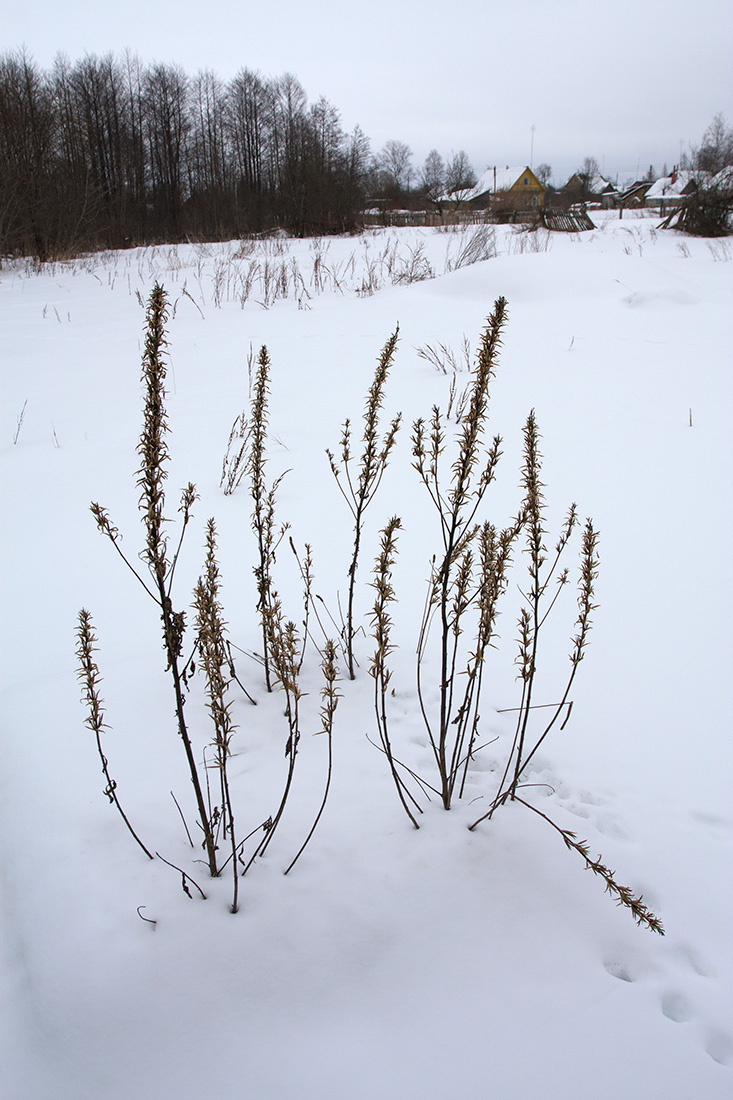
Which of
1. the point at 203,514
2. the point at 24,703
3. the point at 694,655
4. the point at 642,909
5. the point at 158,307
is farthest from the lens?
the point at 203,514

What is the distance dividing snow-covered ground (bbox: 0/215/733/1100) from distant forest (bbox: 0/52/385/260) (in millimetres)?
14459

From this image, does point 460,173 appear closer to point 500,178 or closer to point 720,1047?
point 500,178

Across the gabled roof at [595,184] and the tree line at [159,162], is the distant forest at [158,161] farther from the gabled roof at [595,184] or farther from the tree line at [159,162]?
the gabled roof at [595,184]

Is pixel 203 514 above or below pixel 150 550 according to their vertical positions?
below

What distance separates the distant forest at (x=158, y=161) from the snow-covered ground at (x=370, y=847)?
14.5 metres

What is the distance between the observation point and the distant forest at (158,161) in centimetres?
1519

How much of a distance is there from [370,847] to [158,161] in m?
34.1

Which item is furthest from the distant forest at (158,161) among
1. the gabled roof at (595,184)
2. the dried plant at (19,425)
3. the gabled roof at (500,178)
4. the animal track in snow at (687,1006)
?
the gabled roof at (595,184)

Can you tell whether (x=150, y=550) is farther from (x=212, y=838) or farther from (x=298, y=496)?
(x=298, y=496)

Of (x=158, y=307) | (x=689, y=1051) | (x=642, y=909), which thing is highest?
(x=158, y=307)

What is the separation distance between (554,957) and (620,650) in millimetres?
1208

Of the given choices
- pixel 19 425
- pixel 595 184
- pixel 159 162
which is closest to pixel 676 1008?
pixel 19 425

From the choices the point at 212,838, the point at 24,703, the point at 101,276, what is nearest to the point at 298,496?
the point at 24,703

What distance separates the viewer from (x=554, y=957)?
1.23 meters
